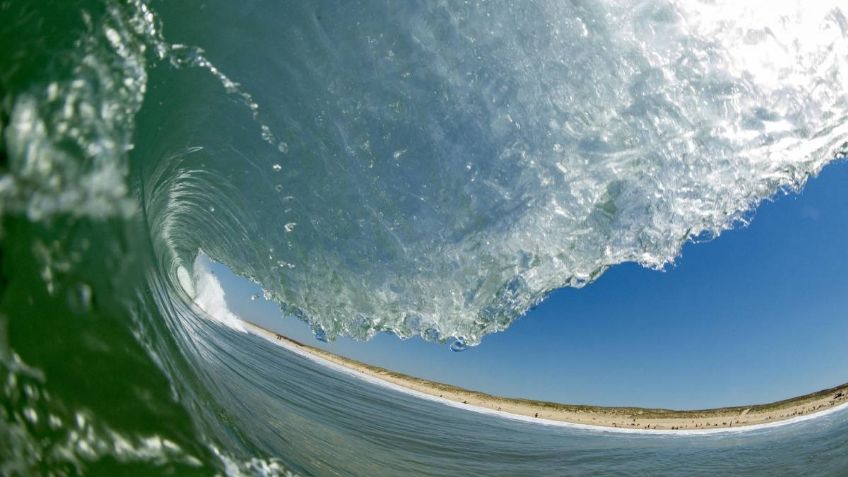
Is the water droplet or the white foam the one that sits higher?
the white foam

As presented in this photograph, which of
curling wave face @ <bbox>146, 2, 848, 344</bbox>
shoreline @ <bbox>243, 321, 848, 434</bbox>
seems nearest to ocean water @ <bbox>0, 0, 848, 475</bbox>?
curling wave face @ <bbox>146, 2, 848, 344</bbox>

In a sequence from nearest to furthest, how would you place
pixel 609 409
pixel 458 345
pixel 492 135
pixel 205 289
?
1. pixel 492 135
2. pixel 458 345
3. pixel 205 289
4. pixel 609 409

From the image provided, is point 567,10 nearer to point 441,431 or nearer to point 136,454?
point 136,454

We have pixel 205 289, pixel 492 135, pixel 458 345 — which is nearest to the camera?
pixel 492 135

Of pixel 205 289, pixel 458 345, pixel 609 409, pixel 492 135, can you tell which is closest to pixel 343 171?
pixel 492 135

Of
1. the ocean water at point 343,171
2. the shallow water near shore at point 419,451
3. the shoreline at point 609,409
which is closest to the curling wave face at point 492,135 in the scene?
the ocean water at point 343,171

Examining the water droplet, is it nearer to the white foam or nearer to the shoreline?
the white foam

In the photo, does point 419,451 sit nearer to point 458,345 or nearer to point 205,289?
point 458,345
